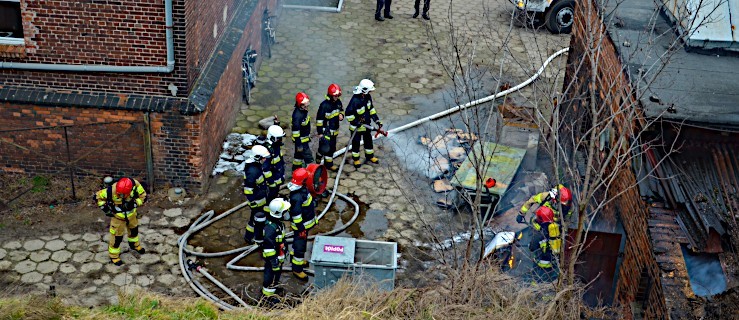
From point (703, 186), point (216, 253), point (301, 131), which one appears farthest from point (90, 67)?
point (703, 186)

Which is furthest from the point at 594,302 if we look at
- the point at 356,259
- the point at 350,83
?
the point at 350,83

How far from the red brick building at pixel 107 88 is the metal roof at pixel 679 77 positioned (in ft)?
18.7

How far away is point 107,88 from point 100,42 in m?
0.66

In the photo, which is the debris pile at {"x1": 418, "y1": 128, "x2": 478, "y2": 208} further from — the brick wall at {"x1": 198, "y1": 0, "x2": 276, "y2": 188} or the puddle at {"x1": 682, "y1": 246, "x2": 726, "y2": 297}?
the puddle at {"x1": 682, "y1": 246, "x2": 726, "y2": 297}

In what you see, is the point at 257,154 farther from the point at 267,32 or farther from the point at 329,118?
the point at 267,32

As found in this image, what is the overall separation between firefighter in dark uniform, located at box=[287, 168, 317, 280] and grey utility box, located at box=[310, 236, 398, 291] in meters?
0.48

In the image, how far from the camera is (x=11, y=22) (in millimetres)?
11180

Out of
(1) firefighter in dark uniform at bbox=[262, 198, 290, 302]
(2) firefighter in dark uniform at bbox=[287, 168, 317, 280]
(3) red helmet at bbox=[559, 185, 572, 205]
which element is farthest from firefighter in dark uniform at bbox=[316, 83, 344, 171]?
(3) red helmet at bbox=[559, 185, 572, 205]

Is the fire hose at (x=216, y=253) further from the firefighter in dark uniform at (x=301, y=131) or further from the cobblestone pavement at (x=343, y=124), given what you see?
the firefighter in dark uniform at (x=301, y=131)

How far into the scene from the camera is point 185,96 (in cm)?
1142

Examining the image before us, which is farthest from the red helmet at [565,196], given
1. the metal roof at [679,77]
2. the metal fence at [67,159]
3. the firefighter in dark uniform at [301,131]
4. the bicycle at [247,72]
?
the bicycle at [247,72]

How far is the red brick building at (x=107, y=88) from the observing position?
10.9 meters

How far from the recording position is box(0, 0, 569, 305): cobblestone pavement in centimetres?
1022

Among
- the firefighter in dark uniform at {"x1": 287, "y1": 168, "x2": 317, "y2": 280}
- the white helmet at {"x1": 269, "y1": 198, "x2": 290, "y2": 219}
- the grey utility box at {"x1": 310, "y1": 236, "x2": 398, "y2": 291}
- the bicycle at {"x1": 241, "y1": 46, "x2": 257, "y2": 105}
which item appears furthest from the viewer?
the bicycle at {"x1": 241, "y1": 46, "x2": 257, "y2": 105}
